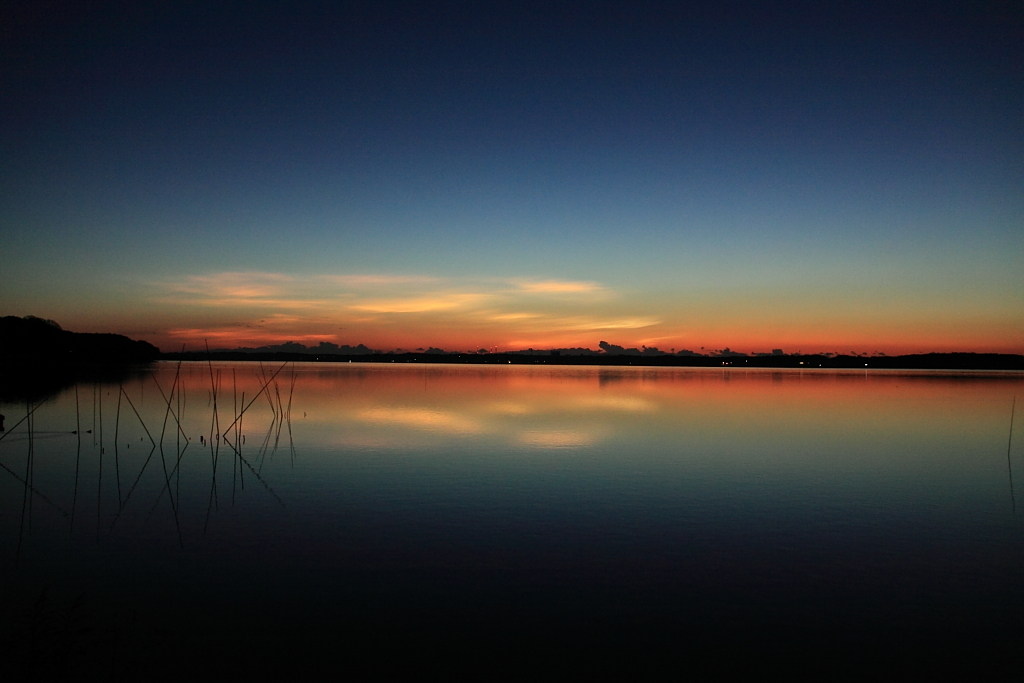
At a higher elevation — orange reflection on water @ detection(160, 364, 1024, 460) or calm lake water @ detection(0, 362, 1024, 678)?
orange reflection on water @ detection(160, 364, 1024, 460)

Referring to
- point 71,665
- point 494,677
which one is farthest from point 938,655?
point 71,665

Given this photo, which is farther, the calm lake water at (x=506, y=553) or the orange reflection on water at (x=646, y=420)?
the orange reflection on water at (x=646, y=420)

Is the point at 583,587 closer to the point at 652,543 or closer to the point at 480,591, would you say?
the point at 480,591

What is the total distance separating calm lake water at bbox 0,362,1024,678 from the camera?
6.29 metres

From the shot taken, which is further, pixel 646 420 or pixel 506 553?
pixel 646 420

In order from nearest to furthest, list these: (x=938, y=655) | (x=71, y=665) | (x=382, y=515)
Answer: (x=71, y=665), (x=938, y=655), (x=382, y=515)

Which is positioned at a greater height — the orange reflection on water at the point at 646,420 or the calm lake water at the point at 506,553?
the orange reflection on water at the point at 646,420

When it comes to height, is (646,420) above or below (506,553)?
above

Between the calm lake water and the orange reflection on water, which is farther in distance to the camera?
the orange reflection on water

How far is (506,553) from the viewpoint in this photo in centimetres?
893

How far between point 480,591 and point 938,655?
4.43 m

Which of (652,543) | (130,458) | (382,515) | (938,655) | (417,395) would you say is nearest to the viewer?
(938,655)

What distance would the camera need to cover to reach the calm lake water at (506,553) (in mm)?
6293

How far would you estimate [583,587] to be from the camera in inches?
302
